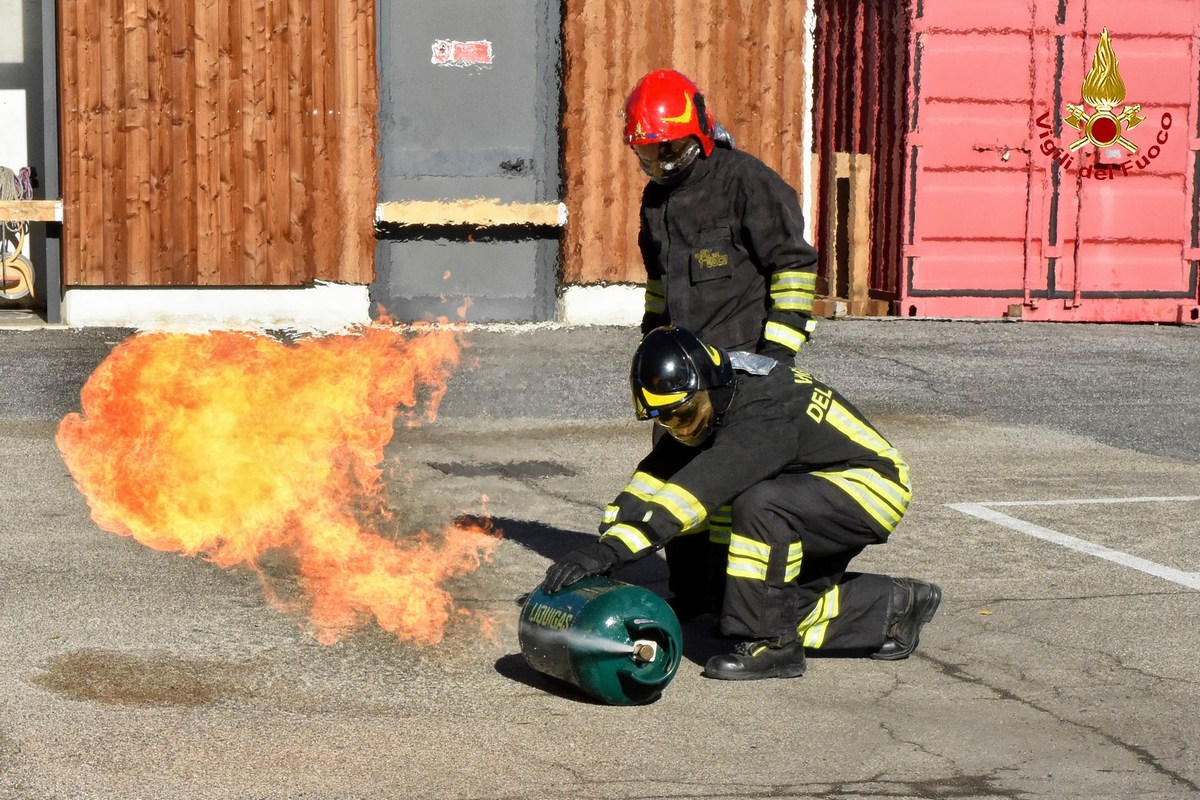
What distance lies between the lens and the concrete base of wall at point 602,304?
17500mm

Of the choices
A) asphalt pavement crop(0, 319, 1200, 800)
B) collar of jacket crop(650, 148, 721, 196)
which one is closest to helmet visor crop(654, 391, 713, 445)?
asphalt pavement crop(0, 319, 1200, 800)

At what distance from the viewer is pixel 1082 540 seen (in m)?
8.47

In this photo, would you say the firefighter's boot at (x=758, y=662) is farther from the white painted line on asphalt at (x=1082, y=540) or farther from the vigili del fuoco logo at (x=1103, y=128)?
the vigili del fuoco logo at (x=1103, y=128)

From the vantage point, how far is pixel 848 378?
14.2 meters

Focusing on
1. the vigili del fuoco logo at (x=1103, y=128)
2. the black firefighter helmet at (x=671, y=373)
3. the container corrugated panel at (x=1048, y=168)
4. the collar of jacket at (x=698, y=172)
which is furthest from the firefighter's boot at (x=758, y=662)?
the vigili del fuoco logo at (x=1103, y=128)

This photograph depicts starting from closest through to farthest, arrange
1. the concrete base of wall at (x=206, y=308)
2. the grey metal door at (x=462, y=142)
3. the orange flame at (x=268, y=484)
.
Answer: the orange flame at (x=268, y=484)
the concrete base of wall at (x=206, y=308)
the grey metal door at (x=462, y=142)

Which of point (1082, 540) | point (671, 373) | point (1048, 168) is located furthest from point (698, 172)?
point (1048, 168)

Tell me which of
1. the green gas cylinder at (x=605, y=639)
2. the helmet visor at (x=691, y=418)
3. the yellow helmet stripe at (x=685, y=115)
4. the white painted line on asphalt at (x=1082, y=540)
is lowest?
the white painted line on asphalt at (x=1082, y=540)

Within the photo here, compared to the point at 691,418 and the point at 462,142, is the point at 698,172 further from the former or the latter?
the point at 462,142

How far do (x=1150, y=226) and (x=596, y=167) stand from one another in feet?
A: 19.0

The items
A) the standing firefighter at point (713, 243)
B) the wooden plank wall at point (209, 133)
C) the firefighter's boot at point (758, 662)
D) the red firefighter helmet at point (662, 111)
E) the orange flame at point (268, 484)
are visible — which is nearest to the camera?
the firefighter's boot at point (758, 662)

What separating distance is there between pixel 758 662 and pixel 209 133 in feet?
39.4

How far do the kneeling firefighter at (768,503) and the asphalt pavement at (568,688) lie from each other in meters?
0.16

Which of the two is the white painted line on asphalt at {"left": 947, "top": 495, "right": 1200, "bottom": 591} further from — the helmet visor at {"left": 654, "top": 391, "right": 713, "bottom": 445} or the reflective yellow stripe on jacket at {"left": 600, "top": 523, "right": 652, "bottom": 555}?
the reflective yellow stripe on jacket at {"left": 600, "top": 523, "right": 652, "bottom": 555}
